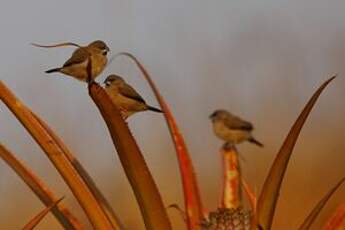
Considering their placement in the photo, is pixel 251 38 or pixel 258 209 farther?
pixel 251 38

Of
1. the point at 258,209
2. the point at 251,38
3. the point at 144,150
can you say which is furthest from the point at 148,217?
the point at 251,38

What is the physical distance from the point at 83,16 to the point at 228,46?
0.31 meters

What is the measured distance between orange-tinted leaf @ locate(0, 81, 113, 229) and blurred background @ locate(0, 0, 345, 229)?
0.58 meters

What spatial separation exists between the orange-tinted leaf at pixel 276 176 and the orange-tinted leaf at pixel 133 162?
12 centimetres

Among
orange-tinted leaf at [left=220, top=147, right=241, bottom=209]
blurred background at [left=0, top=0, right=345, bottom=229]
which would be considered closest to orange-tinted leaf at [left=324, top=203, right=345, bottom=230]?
orange-tinted leaf at [left=220, top=147, right=241, bottom=209]

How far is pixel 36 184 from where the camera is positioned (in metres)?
0.87

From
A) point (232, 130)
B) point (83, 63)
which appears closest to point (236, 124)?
point (232, 130)

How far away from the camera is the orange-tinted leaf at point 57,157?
81cm

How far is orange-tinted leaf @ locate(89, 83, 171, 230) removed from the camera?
76cm

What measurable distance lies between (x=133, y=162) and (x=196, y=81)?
2.24 ft

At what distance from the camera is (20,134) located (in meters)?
1.38

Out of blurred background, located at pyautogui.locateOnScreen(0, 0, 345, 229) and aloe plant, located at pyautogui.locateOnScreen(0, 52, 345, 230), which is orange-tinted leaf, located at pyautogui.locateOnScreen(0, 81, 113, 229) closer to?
aloe plant, located at pyautogui.locateOnScreen(0, 52, 345, 230)

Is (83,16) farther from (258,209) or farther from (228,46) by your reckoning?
(258,209)

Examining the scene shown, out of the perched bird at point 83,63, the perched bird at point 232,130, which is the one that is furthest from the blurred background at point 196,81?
the perched bird at point 83,63
